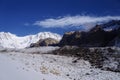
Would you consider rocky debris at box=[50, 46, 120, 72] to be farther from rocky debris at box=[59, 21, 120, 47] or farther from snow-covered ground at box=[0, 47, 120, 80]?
rocky debris at box=[59, 21, 120, 47]

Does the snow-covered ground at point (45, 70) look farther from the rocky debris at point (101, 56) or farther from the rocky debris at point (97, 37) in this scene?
the rocky debris at point (97, 37)

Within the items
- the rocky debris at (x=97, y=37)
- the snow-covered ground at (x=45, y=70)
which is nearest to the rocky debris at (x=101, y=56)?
the snow-covered ground at (x=45, y=70)

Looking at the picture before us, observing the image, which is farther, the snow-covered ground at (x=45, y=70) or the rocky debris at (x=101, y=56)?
the rocky debris at (x=101, y=56)

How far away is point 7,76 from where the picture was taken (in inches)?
605

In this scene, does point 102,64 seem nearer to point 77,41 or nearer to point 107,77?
point 107,77

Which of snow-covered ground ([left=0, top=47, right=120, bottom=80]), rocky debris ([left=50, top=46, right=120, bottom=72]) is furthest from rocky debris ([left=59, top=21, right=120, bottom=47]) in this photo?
snow-covered ground ([left=0, top=47, right=120, bottom=80])

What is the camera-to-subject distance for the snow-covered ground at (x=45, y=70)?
1681cm

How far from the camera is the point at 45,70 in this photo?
21844mm

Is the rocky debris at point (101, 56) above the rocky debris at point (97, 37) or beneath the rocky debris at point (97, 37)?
beneath

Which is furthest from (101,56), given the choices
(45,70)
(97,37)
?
(97,37)

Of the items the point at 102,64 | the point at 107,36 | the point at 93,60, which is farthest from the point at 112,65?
the point at 107,36

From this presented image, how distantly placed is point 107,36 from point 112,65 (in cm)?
6061

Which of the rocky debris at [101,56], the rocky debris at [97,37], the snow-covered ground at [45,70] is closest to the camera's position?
the snow-covered ground at [45,70]

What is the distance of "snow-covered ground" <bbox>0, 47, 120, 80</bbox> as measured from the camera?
16.8m
